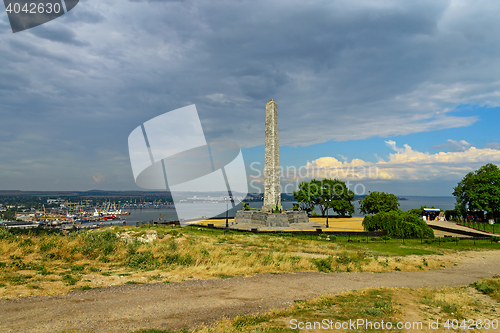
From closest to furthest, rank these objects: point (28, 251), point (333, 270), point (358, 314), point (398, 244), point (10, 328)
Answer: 1. point (10, 328)
2. point (358, 314)
3. point (28, 251)
4. point (333, 270)
5. point (398, 244)

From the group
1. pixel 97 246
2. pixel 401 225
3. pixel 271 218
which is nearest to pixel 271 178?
pixel 271 218

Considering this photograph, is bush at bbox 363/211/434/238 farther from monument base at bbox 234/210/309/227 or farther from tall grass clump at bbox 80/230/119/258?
tall grass clump at bbox 80/230/119/258

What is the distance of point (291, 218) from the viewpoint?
3738 cm

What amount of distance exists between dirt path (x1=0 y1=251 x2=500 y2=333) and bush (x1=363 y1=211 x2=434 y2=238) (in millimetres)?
16732

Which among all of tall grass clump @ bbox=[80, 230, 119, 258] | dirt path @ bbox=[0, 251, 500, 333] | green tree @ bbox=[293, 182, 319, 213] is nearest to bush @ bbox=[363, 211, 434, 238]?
dirt path @ bbox=[0, 251, 500, 333]

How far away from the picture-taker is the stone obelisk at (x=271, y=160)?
37.9m

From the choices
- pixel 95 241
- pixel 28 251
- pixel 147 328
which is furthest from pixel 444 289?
pixel 28 251

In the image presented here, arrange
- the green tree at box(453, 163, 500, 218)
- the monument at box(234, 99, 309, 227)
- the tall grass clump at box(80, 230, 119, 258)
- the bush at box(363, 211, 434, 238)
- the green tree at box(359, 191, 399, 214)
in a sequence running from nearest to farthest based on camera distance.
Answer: the tall grass clump at box(80, 230, 119, 258), the bush at box(363, 211, 434, 238), the monument at box(234, 99, 309, 227), the green tree at box(453, 163, 500, 218), the green tree at box(359, 191, 399, 214)

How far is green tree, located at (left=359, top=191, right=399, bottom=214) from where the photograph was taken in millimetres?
48125

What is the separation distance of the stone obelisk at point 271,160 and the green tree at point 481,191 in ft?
107

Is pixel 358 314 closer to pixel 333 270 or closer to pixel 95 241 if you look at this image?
pixel 333 270

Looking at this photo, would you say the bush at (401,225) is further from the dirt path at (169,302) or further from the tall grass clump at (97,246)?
the tall grass clump at (97,246)

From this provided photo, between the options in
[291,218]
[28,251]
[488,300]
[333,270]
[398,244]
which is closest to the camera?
[488,300]

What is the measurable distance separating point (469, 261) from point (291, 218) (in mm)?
21396
